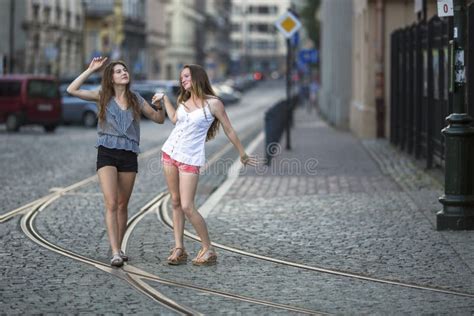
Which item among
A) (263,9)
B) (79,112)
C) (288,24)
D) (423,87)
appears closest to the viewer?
(423,87)

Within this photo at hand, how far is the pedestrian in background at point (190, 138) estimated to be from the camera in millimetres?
9227

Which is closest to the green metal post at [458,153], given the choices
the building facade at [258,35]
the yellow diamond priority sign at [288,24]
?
the yellow diamond priority sign at [288,24]

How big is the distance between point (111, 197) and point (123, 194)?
0.52 ft

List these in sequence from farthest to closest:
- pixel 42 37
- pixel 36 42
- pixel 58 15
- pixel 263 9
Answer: pixel 263 9 < pixel 58 15 < pixel 42 37 < pixel 36 42

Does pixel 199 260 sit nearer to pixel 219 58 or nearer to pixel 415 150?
pixel 415 150

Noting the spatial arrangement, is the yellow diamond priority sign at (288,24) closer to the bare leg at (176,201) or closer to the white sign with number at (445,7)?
the white sign with number at (445,7)

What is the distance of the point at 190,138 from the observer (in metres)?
9.25

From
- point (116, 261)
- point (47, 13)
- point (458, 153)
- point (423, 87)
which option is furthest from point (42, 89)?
point (47, 13)

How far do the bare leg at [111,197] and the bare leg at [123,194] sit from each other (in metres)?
0.07

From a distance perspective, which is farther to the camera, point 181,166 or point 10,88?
point 10,88

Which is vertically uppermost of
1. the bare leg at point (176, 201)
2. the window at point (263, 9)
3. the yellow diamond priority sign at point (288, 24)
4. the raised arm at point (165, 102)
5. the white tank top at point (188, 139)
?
the window at point (263, 9)

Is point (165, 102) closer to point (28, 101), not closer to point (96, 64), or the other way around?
point (96, 64)

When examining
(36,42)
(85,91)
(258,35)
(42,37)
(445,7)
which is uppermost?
(258,35)

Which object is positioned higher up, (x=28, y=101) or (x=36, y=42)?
(x=36, y=42)
